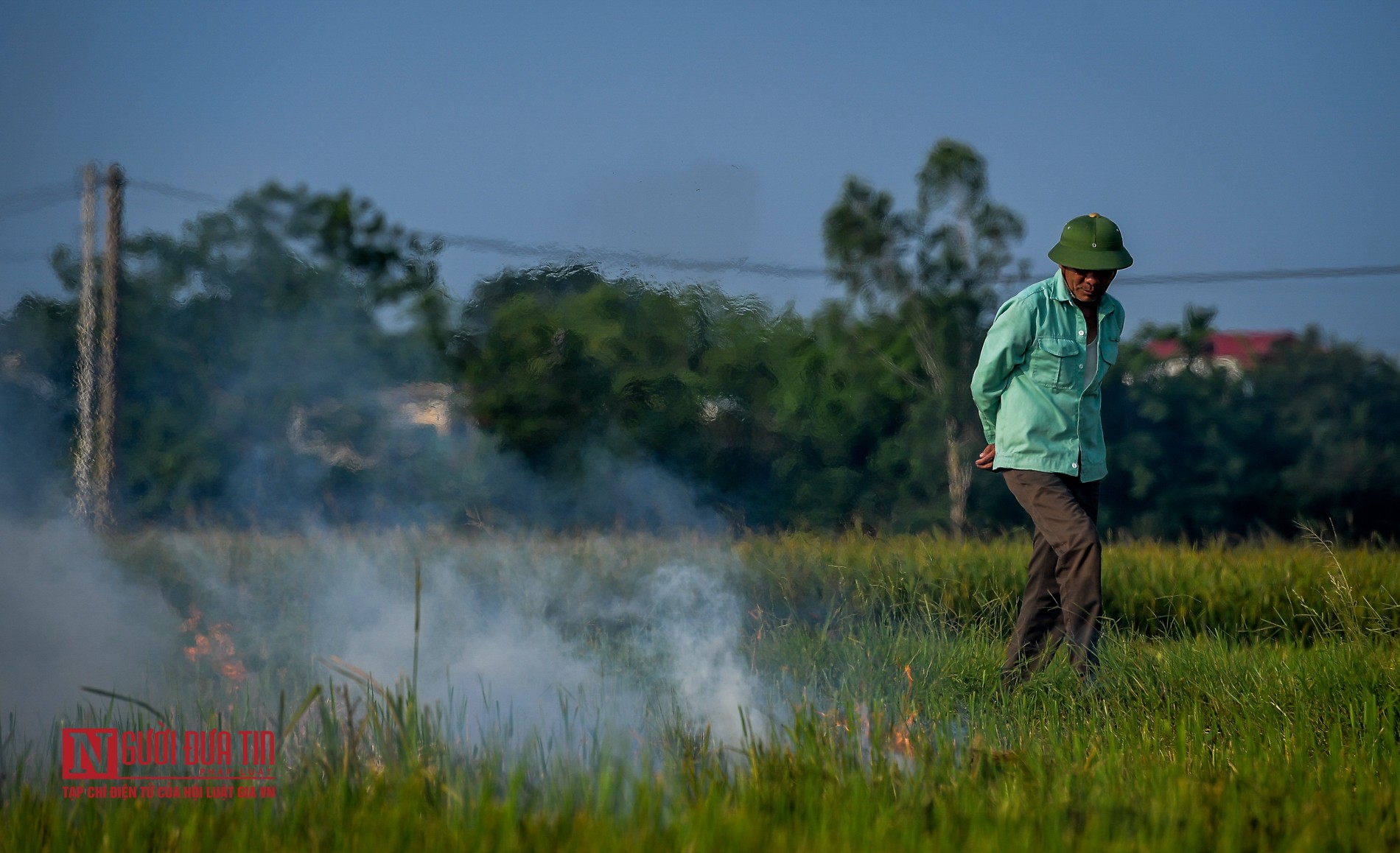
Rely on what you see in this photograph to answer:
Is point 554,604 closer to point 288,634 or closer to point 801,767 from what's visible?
point 288,634

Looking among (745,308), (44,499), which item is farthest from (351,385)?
(745,308)

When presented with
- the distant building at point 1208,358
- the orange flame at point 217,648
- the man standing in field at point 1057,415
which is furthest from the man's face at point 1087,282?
the distant building at point 1208,358

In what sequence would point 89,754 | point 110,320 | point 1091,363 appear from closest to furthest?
1. point 89,754
2. point 1091,363
3. point 110,320

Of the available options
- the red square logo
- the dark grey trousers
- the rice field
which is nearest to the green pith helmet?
the dark grey trousers

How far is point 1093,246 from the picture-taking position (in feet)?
15.2

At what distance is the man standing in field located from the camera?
455cm

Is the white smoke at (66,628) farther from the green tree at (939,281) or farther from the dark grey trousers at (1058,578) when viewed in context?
the green tree at (939,281)

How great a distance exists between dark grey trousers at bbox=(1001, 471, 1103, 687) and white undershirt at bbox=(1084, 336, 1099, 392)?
40 cm

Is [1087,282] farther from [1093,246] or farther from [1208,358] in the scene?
[1208,358]

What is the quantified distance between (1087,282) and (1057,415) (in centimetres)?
54

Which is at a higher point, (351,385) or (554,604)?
(351,385)

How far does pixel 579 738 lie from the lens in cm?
391

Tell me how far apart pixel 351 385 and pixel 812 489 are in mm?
5243

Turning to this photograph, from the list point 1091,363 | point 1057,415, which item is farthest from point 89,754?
point 1091,363
